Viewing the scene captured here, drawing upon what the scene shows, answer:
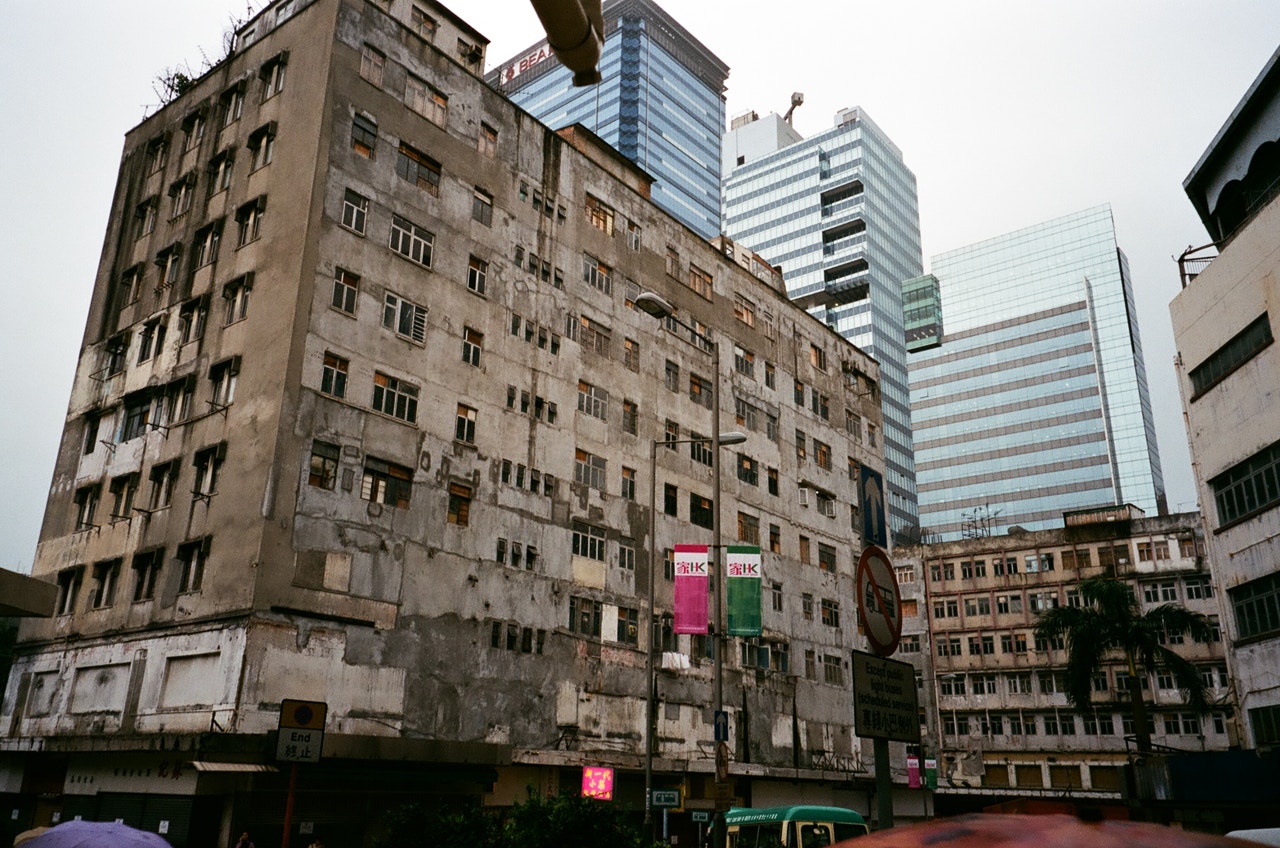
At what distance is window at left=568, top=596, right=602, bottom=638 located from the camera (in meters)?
37.0

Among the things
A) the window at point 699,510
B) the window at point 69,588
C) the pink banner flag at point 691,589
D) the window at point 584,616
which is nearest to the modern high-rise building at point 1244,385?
the pink banner flag at point 691,589

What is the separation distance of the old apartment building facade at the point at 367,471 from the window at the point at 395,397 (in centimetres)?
15

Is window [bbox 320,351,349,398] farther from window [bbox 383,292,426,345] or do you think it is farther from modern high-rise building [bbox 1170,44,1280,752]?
modern high-rise building [bbox 1170,44,1280,752]

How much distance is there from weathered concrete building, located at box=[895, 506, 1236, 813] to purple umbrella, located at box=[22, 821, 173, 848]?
66.1 metres

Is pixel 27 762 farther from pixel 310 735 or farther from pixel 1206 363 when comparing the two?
pixel 1206 363

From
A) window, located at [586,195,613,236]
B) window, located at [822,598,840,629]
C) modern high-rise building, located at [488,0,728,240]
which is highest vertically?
modern high-rise building, located at [488,0,728,240]

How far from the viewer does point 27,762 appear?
113ft

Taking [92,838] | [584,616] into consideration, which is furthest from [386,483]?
[92,838]

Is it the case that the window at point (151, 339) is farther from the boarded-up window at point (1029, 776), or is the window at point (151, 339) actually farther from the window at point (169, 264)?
the boarded-up window at point (1029, 776)

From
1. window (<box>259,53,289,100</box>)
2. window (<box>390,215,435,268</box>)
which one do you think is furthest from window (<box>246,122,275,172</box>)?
window (<box>390,215,435,268</box>)

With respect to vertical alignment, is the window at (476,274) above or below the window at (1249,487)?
above

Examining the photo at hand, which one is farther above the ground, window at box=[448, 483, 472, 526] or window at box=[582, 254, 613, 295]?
window at box=[582, 254, 613, 295]

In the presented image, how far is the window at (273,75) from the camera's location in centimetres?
3603

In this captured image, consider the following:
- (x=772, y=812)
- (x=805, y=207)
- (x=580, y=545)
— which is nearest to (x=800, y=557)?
(x=580, y=545)
